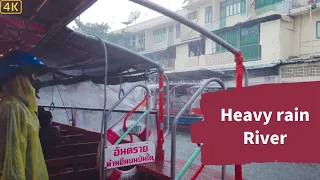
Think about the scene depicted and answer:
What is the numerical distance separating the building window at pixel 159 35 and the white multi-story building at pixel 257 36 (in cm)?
339

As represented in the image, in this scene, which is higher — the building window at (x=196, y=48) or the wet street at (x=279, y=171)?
the building window at (x=196, y=48)

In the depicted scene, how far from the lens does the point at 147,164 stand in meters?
3.47

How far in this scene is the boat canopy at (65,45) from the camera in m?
2.32

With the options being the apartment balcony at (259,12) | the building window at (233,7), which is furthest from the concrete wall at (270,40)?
the building window at (233,7)

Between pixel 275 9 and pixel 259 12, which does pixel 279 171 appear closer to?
pixel 275 9

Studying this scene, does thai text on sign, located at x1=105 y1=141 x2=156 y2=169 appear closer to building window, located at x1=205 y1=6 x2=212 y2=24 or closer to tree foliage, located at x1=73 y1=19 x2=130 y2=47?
building window, located at x1=205 y1=6 x2=212 y2=24

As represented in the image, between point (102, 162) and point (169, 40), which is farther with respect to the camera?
point (169, 40)

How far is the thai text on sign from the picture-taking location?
3.06 metres

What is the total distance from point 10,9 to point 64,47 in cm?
120

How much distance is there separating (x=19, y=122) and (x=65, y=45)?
61.4 inches

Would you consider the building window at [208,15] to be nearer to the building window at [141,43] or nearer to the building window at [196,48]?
the building window at [196,48]

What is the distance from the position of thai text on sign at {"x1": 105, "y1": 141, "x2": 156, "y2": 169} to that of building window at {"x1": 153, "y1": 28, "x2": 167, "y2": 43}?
24056mm

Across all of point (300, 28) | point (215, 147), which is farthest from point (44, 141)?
point (300, 28)

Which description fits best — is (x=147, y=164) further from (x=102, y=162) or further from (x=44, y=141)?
(x=44, y=141)
